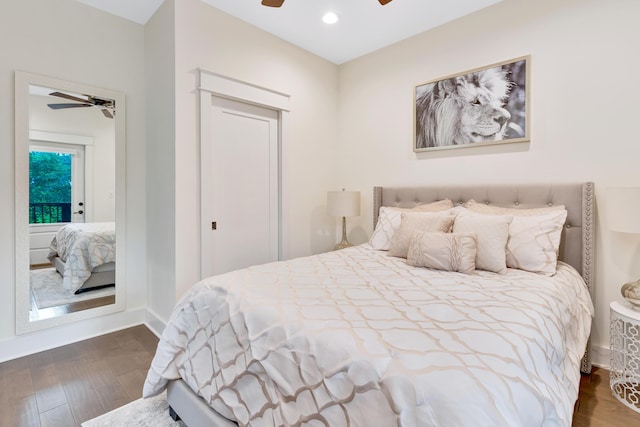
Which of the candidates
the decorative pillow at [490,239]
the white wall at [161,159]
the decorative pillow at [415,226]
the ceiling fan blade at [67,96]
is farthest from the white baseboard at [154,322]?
the decorative pillow at [490,239]

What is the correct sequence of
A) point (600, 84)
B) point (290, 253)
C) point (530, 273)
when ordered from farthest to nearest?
point (290, 253) → point (600, 84) → point (530, 273)

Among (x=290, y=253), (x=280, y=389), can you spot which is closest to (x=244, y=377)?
(x=280, y=389)

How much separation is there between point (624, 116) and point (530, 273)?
1.25 m

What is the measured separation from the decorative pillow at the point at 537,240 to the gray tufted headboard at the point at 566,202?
116 millimetres

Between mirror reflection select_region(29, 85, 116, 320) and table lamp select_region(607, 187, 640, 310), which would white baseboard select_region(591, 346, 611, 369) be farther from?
mirror reflection select_region(29, 85, 116, 320)

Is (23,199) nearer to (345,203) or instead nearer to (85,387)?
(85,387)

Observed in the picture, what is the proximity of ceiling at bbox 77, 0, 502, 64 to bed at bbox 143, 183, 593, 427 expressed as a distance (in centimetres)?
186

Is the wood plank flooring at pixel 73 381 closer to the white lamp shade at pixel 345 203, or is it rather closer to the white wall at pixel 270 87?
the white wall at pixel 270 87

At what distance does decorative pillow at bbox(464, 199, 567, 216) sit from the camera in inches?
87.7

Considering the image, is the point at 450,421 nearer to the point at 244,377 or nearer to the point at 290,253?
the point at 244,377

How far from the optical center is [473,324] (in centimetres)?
114

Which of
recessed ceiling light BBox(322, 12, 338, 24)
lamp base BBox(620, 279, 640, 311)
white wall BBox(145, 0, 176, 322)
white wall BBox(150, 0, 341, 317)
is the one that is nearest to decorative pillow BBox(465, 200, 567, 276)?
lamp base BBox(620, 279, 640, 311)

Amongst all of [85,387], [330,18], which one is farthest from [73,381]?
[330,18]

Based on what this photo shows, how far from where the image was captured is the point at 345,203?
3.28 meters
